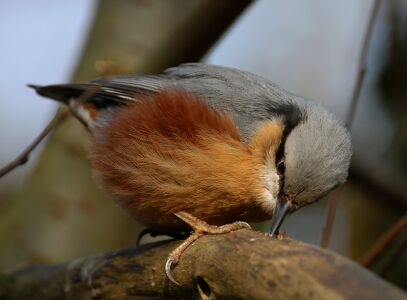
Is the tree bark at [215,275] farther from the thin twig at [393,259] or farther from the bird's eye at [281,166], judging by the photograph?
the thin twig at [393,259]

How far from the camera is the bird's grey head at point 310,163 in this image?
345 cm

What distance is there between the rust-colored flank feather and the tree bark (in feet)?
0.97

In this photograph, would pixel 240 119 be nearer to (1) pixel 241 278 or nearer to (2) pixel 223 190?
(2) pixel 223 190

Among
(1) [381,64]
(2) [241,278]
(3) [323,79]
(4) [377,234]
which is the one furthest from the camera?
(3) [323,79]

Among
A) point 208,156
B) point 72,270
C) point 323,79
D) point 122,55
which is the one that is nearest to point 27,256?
point 72,270

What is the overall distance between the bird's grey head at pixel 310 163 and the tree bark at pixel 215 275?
66 centimetres

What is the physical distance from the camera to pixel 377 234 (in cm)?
527

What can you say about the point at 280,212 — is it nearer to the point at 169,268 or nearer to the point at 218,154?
the point at 218,154

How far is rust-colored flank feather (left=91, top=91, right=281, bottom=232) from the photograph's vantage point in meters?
3.52

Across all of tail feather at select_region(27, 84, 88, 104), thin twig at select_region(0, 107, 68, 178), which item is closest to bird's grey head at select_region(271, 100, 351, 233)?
thin twig at select_region(0, 107, 68, 178)

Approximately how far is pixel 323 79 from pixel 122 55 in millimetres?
3493

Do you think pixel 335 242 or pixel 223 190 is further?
pixel 335 242

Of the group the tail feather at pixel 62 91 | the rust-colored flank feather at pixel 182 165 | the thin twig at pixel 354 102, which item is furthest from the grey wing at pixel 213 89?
the thin twig at pixel 354 102

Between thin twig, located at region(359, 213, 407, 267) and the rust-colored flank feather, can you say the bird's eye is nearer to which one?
the rust-colored flank feather
